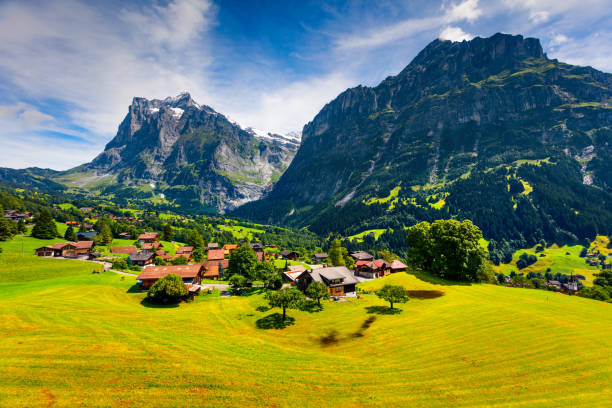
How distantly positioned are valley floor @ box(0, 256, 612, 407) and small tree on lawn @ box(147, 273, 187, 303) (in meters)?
4.25

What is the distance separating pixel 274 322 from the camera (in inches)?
1783

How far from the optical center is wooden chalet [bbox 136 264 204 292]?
63.4 m

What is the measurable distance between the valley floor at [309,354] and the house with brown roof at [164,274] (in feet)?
43.8

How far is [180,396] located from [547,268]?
20296 cm

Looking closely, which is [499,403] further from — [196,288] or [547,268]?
[547,268]

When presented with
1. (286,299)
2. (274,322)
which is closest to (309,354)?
(274,322)

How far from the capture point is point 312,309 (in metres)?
52.2

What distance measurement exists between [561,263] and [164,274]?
217 metres

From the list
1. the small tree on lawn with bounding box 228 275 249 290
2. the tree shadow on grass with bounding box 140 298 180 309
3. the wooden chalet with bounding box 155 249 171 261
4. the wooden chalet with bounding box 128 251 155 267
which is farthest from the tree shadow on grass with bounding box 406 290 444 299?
the wooden chalet with bounding box 155 249 171 261

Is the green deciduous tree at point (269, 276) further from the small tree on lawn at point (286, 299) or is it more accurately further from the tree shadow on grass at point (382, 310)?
the tree shadow on grass at point (382, 310)

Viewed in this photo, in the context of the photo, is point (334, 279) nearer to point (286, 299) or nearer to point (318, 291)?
point (318, 291)

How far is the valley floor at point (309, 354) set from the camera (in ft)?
69.5

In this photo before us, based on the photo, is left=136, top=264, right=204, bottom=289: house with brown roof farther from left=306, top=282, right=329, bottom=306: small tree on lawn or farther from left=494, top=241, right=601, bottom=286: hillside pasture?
left=494, top=241, right=601, bottom=286: hillside pasture

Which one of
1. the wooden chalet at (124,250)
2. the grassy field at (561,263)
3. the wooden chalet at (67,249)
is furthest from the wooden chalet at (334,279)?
the grassy field at (561,263)
